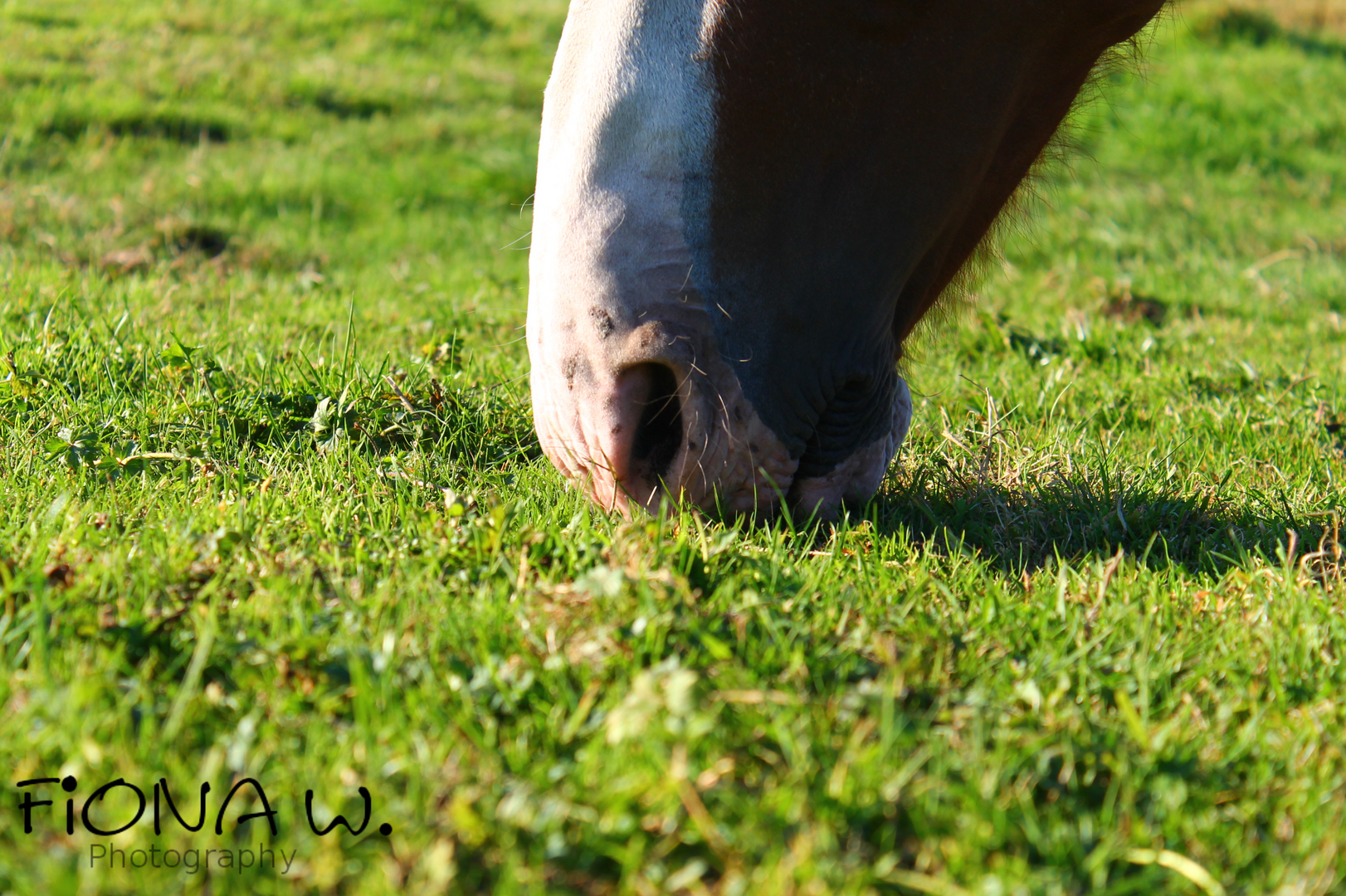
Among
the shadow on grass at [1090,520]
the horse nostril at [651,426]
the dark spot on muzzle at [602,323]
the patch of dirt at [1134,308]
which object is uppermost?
the dark spot on muzzle at [602,323]

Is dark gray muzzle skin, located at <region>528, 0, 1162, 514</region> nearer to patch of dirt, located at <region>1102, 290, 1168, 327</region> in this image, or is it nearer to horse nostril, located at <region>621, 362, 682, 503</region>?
horse nostril, located at <region>621, 362, 682, 503</region>

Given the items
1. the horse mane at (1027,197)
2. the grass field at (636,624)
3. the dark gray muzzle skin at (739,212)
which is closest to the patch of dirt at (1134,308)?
the grass field at (636,624)

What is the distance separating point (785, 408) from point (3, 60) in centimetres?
813

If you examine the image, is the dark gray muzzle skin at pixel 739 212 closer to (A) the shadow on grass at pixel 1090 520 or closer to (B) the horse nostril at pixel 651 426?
(B) the horse nostril at pixel 651 426

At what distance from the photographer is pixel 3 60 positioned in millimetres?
7719

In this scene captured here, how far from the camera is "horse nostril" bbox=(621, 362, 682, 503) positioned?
6.30 feet

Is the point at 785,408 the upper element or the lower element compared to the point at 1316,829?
upper

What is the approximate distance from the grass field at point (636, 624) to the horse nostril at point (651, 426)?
10 cm

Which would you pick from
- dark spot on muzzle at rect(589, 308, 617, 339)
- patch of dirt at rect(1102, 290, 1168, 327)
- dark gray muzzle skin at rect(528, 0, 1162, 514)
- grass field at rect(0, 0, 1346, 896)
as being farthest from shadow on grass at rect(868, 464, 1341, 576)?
patch of dirt at rect(1102, 290, 1168, 327)

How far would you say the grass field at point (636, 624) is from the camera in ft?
3.91

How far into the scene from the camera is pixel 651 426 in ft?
6.64

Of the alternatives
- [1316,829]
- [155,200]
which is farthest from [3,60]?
[1316,829]

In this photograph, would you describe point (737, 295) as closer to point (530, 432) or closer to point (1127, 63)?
point (530, 432)

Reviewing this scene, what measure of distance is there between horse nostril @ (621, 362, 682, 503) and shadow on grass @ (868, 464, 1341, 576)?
20.0 inches
